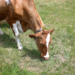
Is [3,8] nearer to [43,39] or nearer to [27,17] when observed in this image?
[27,17]

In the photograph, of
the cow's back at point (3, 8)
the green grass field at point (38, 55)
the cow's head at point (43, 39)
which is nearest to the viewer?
the cow's head at point (43, 39)

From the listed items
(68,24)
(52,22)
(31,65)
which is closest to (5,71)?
(31,65)

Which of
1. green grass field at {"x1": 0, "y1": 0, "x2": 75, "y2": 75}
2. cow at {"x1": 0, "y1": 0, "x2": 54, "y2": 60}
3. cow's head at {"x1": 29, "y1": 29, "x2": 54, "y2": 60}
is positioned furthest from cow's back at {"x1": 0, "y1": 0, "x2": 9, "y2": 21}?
cow's head at {"x1": 29, "y1": 29, "x2": 54, "y2": 60}

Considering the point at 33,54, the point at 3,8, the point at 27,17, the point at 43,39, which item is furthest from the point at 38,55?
the point at 3,8

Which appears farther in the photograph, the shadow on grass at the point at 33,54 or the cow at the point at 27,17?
the shadow on grass at the point at 33,54

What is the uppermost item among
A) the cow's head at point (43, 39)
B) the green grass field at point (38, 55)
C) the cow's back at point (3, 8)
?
the cow's back at point (3, 8)

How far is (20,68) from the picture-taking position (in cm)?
289

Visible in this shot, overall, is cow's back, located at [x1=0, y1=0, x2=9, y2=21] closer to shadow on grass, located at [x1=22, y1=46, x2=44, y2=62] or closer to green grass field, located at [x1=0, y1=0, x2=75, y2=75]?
green grass field, located at [x1=0, y1=0, x2=75, y2=75]

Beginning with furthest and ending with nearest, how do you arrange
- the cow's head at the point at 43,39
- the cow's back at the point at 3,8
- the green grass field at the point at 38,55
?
the cow's back at the point at 3,8, the green grass field at the point at 38,55, the cow's head at the point at 43,39

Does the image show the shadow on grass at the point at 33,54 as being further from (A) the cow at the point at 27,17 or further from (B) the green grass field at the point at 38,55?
(A) the cow at the point at 27,17

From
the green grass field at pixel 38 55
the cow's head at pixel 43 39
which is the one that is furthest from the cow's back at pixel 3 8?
the cow's head at pixel 43 39

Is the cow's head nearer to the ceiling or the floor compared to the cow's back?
nearer to the floor

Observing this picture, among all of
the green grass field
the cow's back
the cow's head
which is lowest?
the green grass field

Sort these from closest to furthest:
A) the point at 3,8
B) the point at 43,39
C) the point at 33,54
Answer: the point at 43,39 → the point at 3,8 → the point at 33,54
